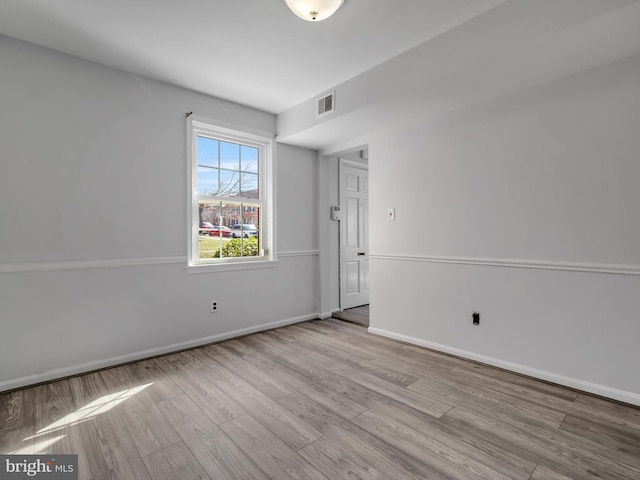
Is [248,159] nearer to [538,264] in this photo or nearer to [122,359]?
[122,359]

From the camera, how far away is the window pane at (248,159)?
12.6ft

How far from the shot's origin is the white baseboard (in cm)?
220

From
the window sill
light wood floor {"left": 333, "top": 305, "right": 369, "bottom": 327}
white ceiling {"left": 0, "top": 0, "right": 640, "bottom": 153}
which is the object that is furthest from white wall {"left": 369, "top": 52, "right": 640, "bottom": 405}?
the window sill

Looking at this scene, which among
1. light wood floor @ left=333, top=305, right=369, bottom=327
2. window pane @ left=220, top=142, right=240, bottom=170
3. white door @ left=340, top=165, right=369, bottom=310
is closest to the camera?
window pane @ left=220, top=142, right=240, bottom=170

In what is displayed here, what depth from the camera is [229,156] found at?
372 centimetres

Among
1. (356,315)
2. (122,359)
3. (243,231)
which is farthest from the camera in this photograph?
(356,315)

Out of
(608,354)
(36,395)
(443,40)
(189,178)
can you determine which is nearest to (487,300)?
(608,354)

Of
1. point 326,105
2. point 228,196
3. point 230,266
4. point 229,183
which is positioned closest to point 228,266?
point 230,266

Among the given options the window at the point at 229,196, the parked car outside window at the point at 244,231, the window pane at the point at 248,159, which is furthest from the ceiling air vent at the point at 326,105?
the parked car outside window at the point at 244,231

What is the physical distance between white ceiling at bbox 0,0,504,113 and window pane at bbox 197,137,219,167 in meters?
0.64

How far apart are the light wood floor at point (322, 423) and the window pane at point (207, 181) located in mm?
1739

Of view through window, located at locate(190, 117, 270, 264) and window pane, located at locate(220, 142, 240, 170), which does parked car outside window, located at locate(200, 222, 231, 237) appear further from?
window pane, located at locate(220, 142, 240, 170)

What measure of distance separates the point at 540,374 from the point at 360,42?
2932 millimetres

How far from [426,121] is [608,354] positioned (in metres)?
2.41
